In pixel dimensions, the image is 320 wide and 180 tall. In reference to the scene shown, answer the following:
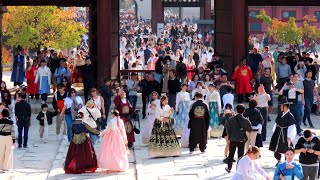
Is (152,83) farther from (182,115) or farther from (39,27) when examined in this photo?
(39,27)

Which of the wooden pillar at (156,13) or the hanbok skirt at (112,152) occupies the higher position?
the wooden pillar at (156,13)

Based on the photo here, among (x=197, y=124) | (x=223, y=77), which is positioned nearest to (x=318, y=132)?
(x=223, y=77)

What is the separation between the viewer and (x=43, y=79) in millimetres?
29828

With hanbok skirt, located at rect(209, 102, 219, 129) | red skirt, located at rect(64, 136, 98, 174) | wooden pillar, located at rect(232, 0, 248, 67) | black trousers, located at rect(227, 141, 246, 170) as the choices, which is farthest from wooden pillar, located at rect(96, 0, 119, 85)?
black trousers, located at rect(227, 141, 246, 170)

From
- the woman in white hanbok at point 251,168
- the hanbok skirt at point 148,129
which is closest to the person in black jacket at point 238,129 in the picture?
the woman in white hanbok at point 251,168

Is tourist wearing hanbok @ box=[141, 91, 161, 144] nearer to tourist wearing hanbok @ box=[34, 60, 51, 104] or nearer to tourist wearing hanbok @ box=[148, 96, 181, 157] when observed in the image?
Answer: tourist wearing hanbok @ box=[148, 96, 181, 157]

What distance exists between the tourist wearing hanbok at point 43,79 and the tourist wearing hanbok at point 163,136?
846 cm

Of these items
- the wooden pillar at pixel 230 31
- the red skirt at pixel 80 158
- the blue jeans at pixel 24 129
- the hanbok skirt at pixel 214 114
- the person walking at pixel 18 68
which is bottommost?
the red skirt at pixel 80 158

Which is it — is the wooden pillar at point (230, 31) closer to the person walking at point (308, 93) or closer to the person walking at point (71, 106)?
the person walking at point (308, 93)

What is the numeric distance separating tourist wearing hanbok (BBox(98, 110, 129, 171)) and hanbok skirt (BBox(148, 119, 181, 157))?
1383mm

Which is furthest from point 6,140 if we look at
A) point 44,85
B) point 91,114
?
point 44,85

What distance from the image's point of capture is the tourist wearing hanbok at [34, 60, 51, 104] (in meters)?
29.7

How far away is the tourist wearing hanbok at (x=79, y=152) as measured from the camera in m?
20.3

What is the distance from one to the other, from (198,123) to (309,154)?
4.99 m
